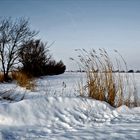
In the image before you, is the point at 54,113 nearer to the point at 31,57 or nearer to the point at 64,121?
the point at 64,121

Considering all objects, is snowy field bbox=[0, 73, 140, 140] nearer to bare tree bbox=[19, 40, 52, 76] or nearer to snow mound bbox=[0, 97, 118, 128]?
snow mound bbox=[0, 97, 118, 128]

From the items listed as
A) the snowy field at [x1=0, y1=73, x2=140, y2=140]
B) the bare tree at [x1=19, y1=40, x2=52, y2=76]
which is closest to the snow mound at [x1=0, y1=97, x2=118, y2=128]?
the snowy field at [x1=0, y1=73, x2=140, y2=140]

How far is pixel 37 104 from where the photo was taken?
11.6 ft

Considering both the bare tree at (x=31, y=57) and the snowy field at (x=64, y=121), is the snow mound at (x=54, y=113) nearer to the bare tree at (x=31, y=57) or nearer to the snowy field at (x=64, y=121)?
the snowy field at (x=64, y=121)

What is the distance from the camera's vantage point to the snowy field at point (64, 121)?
273 centimetres

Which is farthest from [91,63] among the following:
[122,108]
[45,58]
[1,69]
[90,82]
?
[45,58]

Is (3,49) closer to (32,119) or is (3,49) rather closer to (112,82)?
(112,82)

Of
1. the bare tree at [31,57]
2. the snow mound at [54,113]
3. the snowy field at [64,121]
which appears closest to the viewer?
the snowy field at [64,121]

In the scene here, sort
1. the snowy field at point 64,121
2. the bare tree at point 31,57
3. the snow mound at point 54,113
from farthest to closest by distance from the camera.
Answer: the bare tree at point 31,57 < the snow mound at point 54,113 < the snowy field at point 64,121

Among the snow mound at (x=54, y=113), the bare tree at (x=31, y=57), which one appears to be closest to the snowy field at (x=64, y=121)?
the snow mound at (x=54, y=113)

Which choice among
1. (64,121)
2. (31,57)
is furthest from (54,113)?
(31,57)

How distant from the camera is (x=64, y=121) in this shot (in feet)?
10.8

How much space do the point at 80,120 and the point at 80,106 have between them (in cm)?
57

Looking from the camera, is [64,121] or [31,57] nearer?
[64,121]
